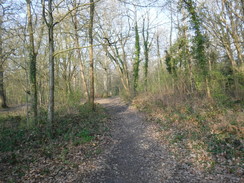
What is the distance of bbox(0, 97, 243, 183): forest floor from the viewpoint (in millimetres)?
4641

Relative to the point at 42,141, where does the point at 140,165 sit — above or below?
below

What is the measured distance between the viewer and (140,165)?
5.33 m

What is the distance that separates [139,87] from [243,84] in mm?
10156

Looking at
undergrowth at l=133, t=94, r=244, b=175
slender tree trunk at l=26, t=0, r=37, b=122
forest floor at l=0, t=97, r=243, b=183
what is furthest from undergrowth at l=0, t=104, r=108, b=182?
undergrowth at l=133, t=94, r=244, b=175

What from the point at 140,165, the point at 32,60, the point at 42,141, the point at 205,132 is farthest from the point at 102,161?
the point at 32,60

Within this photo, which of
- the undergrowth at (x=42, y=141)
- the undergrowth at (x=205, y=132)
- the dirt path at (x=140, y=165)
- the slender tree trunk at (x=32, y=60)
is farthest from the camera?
the slender tree trunk at (x=32, y=60)

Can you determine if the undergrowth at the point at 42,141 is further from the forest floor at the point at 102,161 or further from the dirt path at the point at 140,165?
the dirt path at the point at 140,165

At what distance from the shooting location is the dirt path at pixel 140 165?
455 cm

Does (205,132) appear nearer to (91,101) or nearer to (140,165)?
(140,165)

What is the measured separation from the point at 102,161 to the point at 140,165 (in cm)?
129

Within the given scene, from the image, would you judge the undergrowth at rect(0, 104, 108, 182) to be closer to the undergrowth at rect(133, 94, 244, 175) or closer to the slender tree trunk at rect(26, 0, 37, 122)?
the slender tree trunk at rect(26, 0, 37, 122)

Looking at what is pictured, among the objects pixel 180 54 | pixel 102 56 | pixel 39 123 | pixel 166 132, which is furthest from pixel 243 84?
pixel 102 56

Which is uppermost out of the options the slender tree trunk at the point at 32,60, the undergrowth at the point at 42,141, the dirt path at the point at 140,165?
the slender tree trunk at the point at 32,60

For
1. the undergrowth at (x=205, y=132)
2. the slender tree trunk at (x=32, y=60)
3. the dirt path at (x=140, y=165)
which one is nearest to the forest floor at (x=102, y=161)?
the dirt path at (x=140, y=165)
